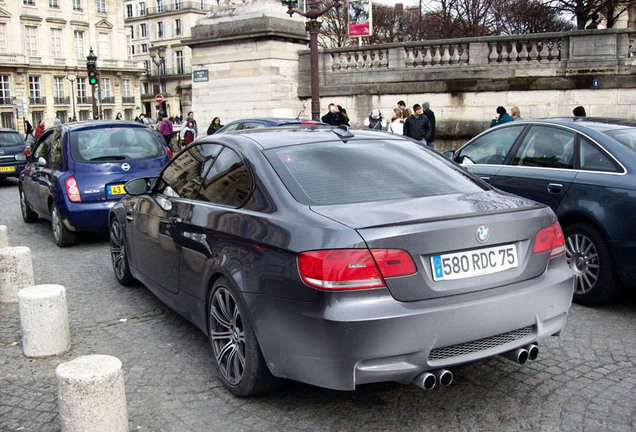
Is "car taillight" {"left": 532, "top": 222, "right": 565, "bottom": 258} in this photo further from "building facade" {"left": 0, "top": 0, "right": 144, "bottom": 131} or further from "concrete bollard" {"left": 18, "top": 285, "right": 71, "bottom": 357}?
"building facade" {"left": 0, "top": 0, "right": 144, "bottom": 131}

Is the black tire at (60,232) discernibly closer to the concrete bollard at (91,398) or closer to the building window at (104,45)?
the concrete bollard at (91,398)

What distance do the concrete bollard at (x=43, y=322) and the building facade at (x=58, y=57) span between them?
6800cm

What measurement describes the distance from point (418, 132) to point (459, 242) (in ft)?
37.0

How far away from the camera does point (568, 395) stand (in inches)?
163

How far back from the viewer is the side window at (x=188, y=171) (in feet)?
16.5

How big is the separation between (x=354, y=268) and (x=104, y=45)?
8433 cm

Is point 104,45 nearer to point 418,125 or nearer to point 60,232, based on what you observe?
point 418,125

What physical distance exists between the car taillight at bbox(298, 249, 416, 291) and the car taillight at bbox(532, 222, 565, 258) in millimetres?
959

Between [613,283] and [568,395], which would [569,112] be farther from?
[568,395]

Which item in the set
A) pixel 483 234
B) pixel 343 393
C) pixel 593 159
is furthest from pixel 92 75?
pixel 483 234

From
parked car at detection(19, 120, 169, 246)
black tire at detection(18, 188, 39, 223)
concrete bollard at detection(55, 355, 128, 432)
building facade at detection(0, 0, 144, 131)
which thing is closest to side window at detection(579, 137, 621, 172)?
concrete bollard at detection(55, 355, 128, 432)

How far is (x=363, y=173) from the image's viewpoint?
4.31 metres

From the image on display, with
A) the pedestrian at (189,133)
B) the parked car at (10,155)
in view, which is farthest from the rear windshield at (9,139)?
the pedestrian at (189,133)

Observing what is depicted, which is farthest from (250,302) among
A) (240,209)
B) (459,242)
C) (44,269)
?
(44,269)
